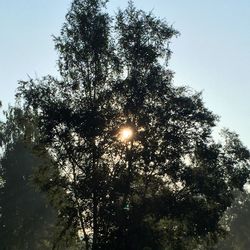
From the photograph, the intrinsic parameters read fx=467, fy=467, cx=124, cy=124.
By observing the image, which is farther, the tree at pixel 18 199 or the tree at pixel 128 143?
the tree at pixel 18 199

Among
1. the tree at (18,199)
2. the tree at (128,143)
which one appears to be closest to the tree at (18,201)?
the tree at (18,199)

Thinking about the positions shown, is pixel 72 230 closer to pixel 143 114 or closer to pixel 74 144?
pixel 74 144

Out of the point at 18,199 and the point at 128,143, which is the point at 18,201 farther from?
the point at 128,143

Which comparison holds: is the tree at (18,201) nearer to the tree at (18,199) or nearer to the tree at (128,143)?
the tree at (18,199)

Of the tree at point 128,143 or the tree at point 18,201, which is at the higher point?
the tree at point 18,201

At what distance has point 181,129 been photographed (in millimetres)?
27938

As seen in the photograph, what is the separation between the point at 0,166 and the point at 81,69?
116 feet

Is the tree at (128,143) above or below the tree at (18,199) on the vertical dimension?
below

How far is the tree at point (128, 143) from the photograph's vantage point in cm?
2658

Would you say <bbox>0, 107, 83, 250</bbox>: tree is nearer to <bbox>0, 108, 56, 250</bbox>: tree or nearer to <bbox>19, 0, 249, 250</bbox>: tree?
<bbox>0, 108, 56, 250</bbox>: tree

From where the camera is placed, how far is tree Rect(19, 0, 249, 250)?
1046 inches

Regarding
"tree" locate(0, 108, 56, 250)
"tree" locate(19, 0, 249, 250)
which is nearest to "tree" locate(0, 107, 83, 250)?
"tree" locate(0, 108, 56, 250)

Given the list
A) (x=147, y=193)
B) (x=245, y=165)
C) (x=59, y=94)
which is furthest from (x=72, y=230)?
(x=245, y=165)

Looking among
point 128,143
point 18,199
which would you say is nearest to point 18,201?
point 18,199
